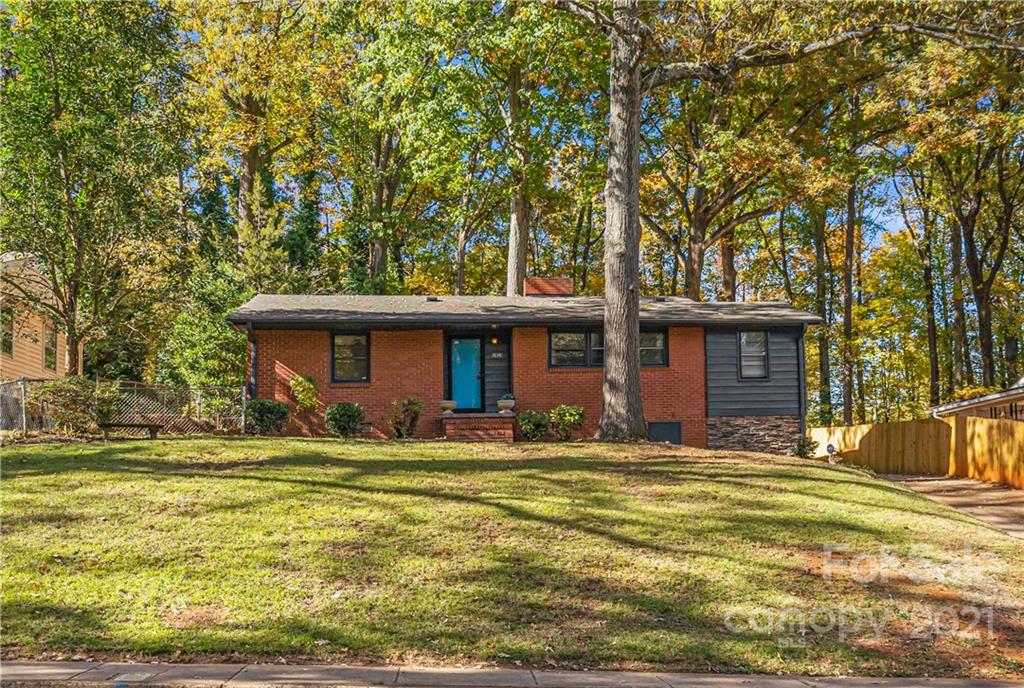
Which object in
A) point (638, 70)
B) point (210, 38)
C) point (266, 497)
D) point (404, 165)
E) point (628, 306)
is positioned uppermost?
point (210, 38)

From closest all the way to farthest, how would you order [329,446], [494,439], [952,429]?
1. [329,446]
2. [494,439]
3. [952,429]

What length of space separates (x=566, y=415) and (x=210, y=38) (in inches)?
719

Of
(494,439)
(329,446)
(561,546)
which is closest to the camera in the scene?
(561,546)

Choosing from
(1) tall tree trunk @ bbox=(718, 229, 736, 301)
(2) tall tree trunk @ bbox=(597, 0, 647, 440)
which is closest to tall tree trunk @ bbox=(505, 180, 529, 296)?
(2) tall tree trunk @ bbox=(597, 0, 647, 440)

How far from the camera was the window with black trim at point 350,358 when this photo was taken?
1753 cm

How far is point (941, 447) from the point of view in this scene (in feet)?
68.1

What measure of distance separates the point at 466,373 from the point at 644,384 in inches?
174

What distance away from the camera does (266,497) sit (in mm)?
9250

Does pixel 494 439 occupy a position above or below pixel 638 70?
below

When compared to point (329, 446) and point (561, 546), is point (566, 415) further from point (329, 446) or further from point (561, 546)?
point (561, 546)

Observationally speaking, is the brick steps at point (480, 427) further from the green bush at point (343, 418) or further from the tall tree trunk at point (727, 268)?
the tall tree trunk at point (727, 268)

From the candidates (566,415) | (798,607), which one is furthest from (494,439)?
(798,607)

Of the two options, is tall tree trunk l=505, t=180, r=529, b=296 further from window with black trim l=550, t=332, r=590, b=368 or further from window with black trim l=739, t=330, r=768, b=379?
window with black trim l=739, t=330, r=768, b=379

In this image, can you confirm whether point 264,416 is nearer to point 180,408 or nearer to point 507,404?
point 180,408
